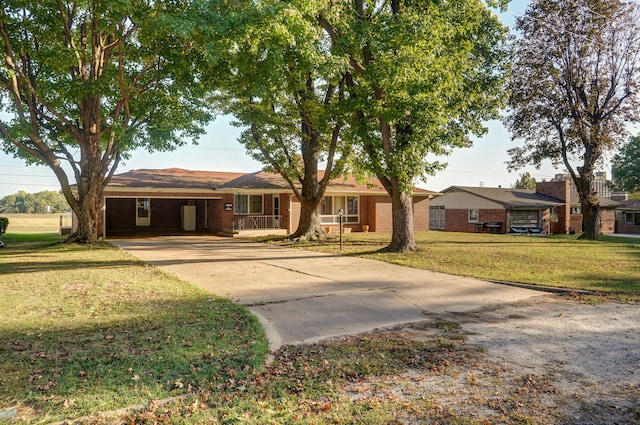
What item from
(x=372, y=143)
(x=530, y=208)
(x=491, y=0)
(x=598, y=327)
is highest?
(x=491, y=0)

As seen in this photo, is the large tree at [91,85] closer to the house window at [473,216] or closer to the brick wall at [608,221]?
the house window at [473,216]

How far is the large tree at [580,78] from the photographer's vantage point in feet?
72.7

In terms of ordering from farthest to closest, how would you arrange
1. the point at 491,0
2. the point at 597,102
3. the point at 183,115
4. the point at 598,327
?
the point at 597,102, the point at 183,115, the point at 491,0, the point at 598,327

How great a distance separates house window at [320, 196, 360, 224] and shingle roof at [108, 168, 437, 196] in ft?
2.94

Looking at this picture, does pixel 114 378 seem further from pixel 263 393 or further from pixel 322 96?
pixel 322 96

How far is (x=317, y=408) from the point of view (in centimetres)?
368

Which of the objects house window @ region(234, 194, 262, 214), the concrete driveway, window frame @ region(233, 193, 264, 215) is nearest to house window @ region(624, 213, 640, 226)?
window frame @ region(233, 193, 264, 215)

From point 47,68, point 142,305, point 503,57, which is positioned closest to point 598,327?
point 142,305

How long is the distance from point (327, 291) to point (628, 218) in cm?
4309

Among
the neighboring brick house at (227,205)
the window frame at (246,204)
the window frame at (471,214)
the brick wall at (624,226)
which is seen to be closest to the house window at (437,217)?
the window frame at (471,214)

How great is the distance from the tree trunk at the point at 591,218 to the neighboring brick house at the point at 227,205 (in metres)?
9.71

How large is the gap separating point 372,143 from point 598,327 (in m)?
10.6

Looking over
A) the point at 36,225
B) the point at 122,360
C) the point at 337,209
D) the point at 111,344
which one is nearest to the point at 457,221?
the point at 337,209

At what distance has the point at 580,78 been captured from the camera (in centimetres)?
2298
